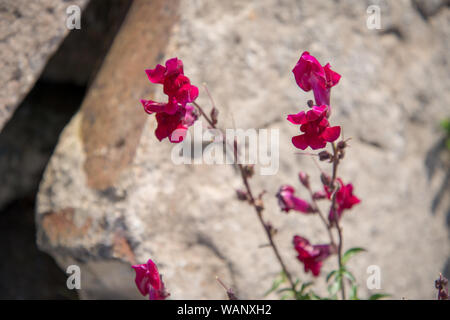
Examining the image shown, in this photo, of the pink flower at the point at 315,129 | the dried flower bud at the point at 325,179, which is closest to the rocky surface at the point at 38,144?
the dried flower bud at the point at 325,179

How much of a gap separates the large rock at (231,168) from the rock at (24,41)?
0.91 ft

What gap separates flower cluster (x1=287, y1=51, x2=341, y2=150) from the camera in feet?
3.52

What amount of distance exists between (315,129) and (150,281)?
58 cm

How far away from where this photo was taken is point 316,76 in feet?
3.78

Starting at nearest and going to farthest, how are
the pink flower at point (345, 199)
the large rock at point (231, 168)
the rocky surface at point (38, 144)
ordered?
the pink flower at point (345, 199), the large rock at point (231, 168), the rocky surface at point (38, 144)

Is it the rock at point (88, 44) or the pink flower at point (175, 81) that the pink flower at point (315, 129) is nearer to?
the pink flower at point (175, 81)

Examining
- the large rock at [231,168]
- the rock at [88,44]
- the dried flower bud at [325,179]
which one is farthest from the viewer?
the rock at [88,44]

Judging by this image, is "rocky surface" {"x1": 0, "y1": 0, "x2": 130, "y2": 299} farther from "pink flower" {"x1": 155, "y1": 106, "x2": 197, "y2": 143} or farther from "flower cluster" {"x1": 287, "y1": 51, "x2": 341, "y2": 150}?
"flower cluster" {"x1": 287, "y1": 51, "x2": 341, "y2": 150}

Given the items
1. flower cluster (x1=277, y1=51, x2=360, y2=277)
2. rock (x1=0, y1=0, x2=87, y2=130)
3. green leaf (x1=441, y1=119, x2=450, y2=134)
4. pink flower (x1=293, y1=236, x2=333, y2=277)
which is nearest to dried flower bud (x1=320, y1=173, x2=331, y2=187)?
flower cluster (x1=277, y1=51, x2=360, y2=277)

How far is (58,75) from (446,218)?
2.36m

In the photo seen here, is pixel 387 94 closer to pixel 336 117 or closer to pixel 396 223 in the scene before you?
pixel 336 117

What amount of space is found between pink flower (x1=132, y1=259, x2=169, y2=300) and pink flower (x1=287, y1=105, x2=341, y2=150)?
502mm

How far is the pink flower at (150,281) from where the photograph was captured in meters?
1.24

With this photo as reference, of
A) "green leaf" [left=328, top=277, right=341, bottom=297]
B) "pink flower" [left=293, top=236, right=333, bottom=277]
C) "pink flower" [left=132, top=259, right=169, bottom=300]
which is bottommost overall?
"green leaf" [left=328, top=277, right=341, bottom=297]
